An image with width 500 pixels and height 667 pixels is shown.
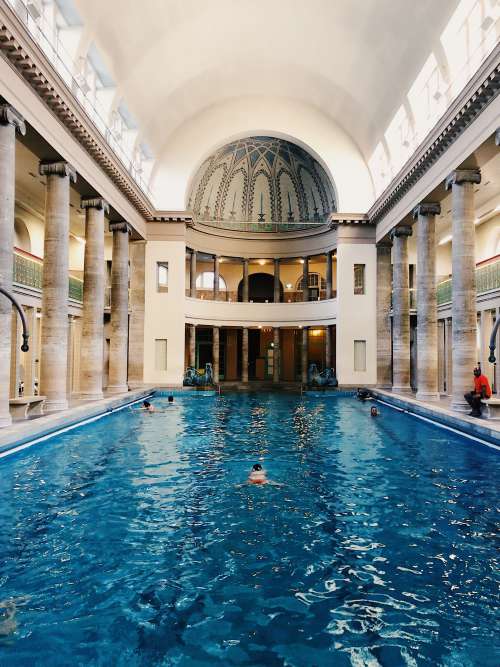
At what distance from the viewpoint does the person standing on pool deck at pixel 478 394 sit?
14168mm

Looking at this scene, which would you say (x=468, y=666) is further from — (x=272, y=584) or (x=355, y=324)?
(x=355, y=324)

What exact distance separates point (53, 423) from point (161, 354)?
1438 cm

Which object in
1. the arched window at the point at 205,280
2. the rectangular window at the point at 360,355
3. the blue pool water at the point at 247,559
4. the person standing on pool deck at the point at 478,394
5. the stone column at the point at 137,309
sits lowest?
the blue pool water at the point at 247,559

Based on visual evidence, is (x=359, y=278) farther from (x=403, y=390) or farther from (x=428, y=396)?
(x=428, y=396)

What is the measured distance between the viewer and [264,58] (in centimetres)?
2241

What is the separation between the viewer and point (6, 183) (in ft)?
37.5

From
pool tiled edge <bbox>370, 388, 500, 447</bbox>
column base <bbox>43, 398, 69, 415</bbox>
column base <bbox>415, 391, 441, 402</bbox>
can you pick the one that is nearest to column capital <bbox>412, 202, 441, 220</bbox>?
column base <bbox>415, 391, 441, 402</bbox>

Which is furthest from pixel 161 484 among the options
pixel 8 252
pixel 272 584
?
pixel 8 252

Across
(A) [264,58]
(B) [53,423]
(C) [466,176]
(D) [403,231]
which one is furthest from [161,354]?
(C) [466,176]

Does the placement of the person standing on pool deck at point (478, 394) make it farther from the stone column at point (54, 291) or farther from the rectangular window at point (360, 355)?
the rectangular window at point (360, 355)

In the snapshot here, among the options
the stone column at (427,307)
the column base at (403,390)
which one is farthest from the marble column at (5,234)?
the column base at (403,390)

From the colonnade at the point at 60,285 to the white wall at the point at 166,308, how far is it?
12.5 ft

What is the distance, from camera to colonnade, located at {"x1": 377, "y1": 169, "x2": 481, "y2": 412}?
→ 15125 millimetres

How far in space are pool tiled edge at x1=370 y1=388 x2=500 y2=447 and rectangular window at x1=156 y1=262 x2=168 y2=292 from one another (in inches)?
537
